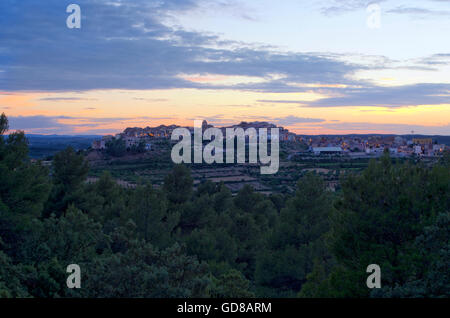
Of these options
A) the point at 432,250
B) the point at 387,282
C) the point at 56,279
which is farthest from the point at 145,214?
the point at 432,250

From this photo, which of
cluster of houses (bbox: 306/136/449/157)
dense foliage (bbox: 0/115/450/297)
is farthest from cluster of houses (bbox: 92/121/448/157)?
dense foliage (bbox: 0/115/450/297)

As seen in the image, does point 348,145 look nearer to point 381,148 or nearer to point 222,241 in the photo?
point 381,148

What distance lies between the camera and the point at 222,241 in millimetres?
19078

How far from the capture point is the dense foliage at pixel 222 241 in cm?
780

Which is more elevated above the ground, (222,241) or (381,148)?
(381,148)

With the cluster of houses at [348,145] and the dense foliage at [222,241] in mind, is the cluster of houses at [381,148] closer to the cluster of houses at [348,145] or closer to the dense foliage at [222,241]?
the cluster of houses at [348,145]

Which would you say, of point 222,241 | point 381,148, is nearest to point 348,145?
point 381,148

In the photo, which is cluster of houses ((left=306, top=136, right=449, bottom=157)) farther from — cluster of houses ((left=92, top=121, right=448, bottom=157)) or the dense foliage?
the dense foliage

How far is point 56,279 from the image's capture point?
8.57 m

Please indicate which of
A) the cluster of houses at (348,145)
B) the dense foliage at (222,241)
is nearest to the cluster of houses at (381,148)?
the cluster of houses at (348,145)

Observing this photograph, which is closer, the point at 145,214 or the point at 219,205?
the point at 145,214

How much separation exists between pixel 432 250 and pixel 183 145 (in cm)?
7000

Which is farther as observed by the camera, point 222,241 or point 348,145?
point 348,145
